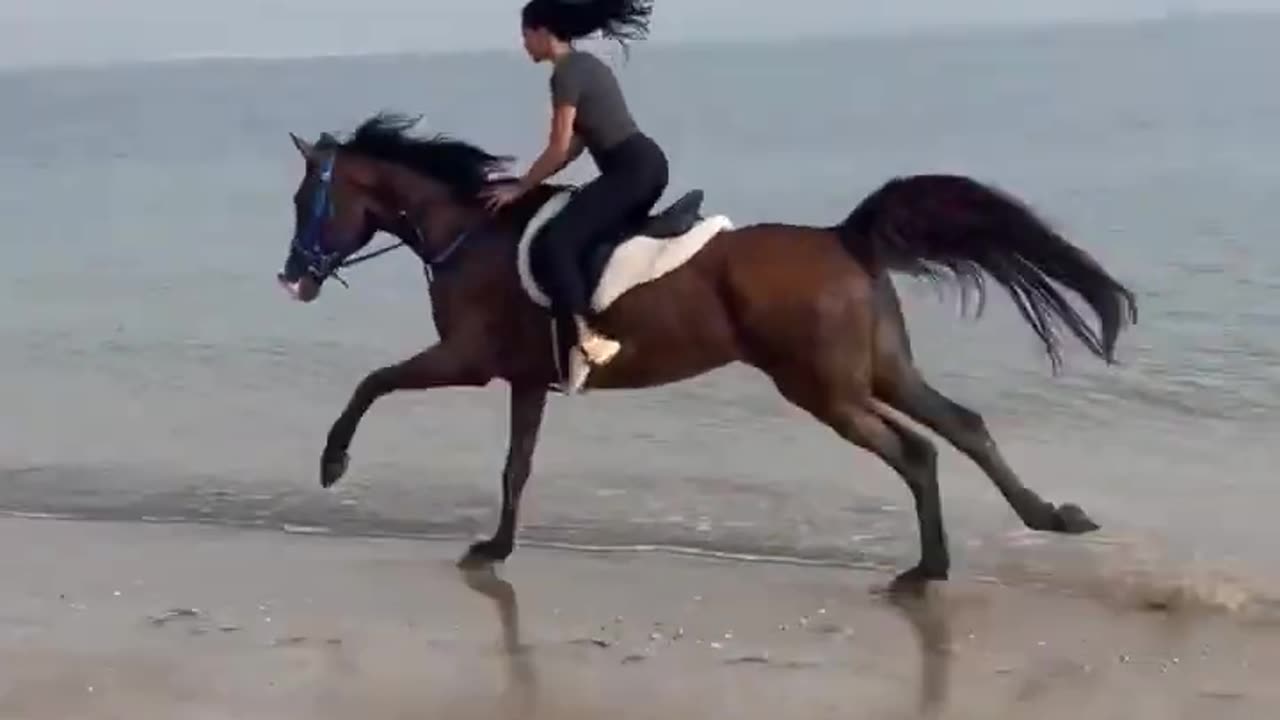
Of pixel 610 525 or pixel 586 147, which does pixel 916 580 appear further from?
pixel 586 147

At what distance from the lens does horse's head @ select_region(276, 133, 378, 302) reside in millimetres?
→ 7246

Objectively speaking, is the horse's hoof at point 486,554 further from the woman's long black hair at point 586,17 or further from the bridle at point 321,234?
the woman's long black hair at point 586,17

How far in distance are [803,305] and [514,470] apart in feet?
5.01

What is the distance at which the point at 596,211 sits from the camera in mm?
6723

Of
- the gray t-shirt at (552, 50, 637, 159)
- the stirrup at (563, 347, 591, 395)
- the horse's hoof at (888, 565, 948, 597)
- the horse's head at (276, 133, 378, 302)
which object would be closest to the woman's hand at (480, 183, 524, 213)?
the gray t-shirt at (552, 50, 637, 159)

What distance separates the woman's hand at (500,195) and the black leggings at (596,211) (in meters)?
0.27

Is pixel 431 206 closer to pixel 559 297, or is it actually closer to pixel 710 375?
pixel 559 297

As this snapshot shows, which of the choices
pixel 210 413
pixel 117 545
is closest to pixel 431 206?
pixel 117 545

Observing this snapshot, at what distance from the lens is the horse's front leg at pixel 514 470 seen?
24.1ft

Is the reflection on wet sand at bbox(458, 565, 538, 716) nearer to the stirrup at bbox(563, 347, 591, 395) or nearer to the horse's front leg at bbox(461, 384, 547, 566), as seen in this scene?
the horse's front leg at bbox(461, 384, 547, 566)

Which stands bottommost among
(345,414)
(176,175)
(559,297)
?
(176,175)

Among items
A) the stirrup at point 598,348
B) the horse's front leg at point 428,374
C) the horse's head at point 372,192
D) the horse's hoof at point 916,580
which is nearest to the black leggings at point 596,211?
the stirrup at point 598,348

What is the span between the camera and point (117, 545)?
7.84m

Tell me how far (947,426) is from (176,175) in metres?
33.0
